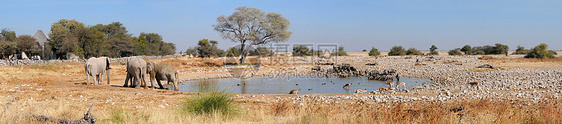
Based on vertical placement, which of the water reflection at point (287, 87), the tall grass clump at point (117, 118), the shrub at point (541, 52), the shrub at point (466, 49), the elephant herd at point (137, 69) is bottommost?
the water reflection at point (287, 87)

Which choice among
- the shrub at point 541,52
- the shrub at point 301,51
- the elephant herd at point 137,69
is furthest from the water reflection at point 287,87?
the shrub at point 301,51

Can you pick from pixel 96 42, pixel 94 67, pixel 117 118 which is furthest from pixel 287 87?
pixel 96 42

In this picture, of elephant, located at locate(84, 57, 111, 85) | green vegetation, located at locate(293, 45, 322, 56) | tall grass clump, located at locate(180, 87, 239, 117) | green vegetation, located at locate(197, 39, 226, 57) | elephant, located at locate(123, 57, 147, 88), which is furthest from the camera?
green vegetation, located at locate(293, 45, 322, 56)

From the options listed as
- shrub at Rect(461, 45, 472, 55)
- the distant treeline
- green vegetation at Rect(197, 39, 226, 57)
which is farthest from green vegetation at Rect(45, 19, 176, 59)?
shrub at Rect(461, 45, 472, 55)

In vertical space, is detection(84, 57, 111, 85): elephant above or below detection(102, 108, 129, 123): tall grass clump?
above

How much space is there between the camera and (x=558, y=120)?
4898 millimetres

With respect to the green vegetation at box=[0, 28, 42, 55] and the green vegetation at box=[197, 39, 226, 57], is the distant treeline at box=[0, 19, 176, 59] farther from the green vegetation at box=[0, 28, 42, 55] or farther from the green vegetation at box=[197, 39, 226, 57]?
the green vegetation at box=[197, 39, 226, 57]

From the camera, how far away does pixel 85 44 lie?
1478 inches

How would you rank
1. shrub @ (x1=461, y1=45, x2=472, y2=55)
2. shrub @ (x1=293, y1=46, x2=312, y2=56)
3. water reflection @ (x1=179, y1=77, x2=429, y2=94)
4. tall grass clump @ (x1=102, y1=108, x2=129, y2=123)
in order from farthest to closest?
shrub @ (x1=293, y1=46, x2=312, y2=56)
shrub @ (x1=461, y1=45, x2=472, y2=55)
water reflection @ (x1=179, y1=77, x2=429, y2=94)
tall grass clump @ (x1=102, y1=108, x2=129, y2=123)

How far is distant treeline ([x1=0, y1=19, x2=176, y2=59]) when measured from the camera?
122ft

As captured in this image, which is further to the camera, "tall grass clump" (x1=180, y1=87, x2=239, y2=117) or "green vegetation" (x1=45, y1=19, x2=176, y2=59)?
"green vegetation" (x1=45, y1=19, x2=176, y2=59)

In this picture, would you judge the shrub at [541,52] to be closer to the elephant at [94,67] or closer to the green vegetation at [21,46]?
the elephant at [94,67]

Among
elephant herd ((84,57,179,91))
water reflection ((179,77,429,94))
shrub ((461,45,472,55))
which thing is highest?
shrub ((461,45,472,55))

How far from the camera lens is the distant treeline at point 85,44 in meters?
37.1
